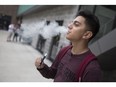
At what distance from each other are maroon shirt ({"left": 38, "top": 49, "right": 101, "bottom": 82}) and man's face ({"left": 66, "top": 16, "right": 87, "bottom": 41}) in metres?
0.09

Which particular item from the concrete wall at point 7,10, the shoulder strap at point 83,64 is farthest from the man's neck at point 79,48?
the concrete wall at point 7,10

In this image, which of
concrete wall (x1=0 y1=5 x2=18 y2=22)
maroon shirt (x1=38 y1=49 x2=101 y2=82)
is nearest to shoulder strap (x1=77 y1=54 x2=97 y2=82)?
maroon shirt (x1=38 y1=49 x2=101 y2=82)

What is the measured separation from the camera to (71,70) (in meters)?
1.30

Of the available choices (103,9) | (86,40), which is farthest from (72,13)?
(86,40)

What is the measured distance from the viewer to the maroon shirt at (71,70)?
4.07 ft

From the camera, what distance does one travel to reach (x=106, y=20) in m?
4.53

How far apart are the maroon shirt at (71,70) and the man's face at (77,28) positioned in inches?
3.6

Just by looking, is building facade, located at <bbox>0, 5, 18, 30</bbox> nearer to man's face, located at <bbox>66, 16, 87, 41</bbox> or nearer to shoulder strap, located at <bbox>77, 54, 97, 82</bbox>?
man's face, located at <bbox>66, 16, 87, 41</bbox>

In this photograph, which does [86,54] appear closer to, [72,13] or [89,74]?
[89,74]

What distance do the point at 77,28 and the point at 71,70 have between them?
0.70 ft

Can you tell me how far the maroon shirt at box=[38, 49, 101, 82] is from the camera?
124cm

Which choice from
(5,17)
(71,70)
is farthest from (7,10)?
(71,70)

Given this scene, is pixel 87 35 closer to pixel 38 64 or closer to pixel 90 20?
pixel 90 20

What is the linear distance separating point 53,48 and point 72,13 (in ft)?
5.37
